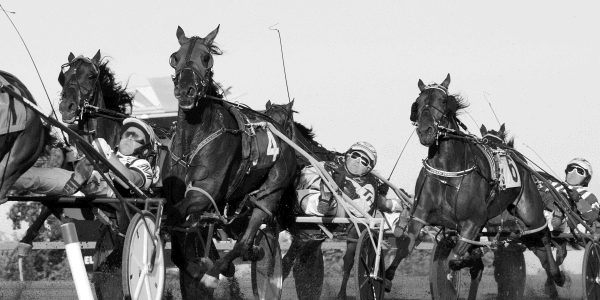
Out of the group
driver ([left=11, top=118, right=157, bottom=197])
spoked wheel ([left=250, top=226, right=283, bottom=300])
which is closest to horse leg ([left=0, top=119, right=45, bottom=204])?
driver ([left=11, top=118, right=157, bottom=197])

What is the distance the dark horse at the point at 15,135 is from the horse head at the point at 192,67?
50.4 inches

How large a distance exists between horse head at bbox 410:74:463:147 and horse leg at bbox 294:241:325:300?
1812mm

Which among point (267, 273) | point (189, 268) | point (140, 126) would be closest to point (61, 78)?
point (140, 126)

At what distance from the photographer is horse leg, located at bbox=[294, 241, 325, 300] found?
1030 cm

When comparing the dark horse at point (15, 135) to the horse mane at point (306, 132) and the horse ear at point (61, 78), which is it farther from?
the horse mane at point (306, 132)

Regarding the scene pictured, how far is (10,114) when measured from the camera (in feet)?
22.1

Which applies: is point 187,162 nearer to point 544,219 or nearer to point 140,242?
point 140,242

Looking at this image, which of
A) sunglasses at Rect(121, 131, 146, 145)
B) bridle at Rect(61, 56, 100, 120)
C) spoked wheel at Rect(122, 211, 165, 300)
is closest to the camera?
spoked wheel at Rect(122, 211, 165, 300)

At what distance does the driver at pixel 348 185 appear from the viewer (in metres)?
9.72

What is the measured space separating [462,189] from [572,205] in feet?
7.89

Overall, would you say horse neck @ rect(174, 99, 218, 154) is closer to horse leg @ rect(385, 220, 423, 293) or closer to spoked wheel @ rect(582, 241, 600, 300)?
horse leg @ rect(385, 220, 423, 293)

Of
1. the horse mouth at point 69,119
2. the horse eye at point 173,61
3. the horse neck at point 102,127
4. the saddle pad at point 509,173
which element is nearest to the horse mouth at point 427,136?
the saddle pad at point 509,173

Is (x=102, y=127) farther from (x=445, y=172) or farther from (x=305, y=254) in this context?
(x=445, y=172)

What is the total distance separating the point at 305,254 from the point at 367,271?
1.74 m
